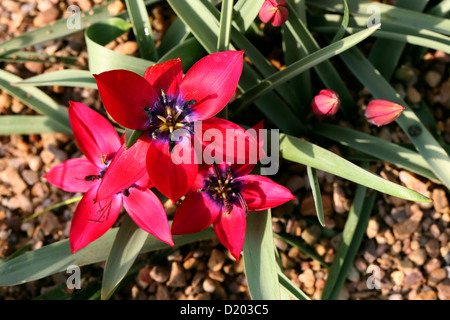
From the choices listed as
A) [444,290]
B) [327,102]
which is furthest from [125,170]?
[444,290]

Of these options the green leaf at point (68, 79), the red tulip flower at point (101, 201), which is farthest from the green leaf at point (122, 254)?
the green leaf at point (68, 79)

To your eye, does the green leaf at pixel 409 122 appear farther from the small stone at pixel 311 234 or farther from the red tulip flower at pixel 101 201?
the red tulip flower at pixel 101 201

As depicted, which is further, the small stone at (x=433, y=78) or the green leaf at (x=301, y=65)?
the small stone at (x=433, y=78)

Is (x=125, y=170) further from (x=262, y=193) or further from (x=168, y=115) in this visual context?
(x=262, y=193)

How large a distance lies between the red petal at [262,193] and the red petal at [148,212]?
0.71 ft

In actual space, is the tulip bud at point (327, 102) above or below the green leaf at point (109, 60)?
below

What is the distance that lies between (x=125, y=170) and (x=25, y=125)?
0.75m

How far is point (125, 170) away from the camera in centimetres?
94

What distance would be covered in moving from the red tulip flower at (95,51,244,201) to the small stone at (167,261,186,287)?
26.0 inches

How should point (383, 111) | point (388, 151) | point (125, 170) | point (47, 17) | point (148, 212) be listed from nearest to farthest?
point (125, 170) → point (148, 212) → point (383, 111) → point (388, 151) → point (47, 17)

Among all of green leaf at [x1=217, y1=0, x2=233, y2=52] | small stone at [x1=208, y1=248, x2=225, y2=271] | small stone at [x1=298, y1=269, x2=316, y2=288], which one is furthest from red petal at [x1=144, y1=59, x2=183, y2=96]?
small stone at [x1=298, y1=269, x2=316, y2=288]

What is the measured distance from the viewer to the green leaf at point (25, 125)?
4.91 ft

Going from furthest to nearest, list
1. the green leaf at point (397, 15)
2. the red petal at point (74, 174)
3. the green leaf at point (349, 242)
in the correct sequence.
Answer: the green leaf at point (349, 242) → the green leaf at point (397, 15) → the red petal at point (74, 174)
